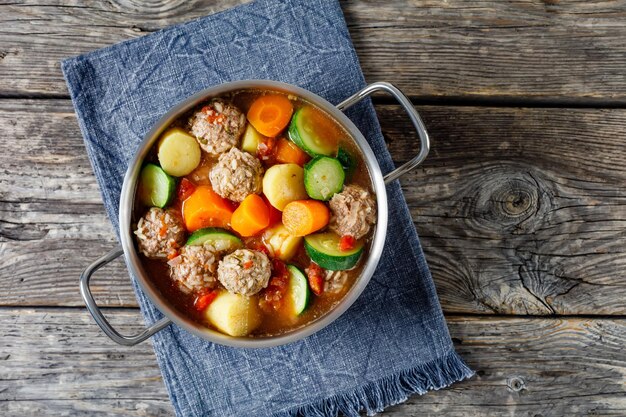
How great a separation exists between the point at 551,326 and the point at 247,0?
1.66 m

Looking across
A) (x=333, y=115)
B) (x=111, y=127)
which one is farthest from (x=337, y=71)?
(x=111, y=127)

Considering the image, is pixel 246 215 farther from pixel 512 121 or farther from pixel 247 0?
pixel 512 121

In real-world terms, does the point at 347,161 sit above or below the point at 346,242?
above

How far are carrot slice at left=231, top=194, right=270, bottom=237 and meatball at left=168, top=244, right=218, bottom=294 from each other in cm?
11

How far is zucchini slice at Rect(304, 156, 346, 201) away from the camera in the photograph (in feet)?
6.17

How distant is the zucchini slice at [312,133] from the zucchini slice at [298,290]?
366mm

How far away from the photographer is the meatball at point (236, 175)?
73.7 inches

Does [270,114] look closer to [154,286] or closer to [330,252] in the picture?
[330,252]

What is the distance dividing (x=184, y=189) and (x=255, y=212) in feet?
0.78

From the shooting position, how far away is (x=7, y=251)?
7.68 feet

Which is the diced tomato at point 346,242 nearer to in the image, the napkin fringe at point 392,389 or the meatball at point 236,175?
the meatball at point 236,175

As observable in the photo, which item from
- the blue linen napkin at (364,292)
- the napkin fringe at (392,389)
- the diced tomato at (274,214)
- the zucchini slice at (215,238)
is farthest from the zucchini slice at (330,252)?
the napkin fringe at (392,389)

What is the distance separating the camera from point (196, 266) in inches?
73.7

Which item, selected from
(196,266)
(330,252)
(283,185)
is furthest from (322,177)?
(196,266)
